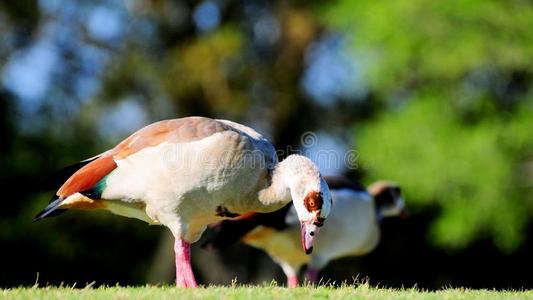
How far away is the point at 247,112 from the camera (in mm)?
22656

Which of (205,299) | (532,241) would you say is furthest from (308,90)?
(205,299)

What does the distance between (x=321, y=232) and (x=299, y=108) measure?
37.2 ft

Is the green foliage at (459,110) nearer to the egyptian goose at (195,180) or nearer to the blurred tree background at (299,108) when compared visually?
the blurred tree background at (299,108)

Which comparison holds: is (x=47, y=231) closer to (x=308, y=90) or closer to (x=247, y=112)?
(x=247, y=112)

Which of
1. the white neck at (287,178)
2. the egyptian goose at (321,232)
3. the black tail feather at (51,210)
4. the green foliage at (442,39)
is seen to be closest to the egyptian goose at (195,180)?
the white neck at (287,178)

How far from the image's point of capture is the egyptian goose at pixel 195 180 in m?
8.08

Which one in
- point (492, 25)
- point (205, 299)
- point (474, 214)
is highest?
point (492, 25)

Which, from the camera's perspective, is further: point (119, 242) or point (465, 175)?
point (119, 242)

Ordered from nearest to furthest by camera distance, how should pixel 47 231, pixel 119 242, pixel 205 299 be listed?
1. pixel 205 299
2. pixel 47 231
3. pixel 119 242

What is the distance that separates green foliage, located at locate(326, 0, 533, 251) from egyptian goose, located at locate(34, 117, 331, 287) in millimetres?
11178

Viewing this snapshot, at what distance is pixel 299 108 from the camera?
23.0 meters

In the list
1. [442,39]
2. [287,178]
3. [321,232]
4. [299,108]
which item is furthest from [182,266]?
[299,108]

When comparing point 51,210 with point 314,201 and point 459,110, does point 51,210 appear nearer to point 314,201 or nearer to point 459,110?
point 314,201

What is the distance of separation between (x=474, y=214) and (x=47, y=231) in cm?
1010
